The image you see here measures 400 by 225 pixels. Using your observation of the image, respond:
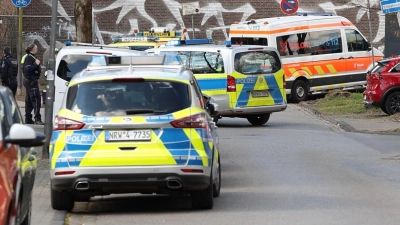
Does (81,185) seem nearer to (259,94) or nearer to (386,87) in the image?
(259,94)

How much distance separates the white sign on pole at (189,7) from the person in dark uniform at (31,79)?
17645 mm

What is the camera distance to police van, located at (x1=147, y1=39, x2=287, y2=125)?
22.5 meters


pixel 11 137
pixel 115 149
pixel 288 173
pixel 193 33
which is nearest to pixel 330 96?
pixel 193 33

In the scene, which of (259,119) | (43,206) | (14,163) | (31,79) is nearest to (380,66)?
(259,119)

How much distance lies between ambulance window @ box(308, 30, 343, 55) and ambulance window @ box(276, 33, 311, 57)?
17cm

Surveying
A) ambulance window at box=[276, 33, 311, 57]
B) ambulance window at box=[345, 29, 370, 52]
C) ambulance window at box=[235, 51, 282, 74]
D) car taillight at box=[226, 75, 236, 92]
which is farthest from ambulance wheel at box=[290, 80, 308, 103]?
car taillight at box=[226, 75, 236, 92]

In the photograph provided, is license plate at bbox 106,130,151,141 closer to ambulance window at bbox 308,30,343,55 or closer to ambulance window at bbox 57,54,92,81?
ambulance window at bbox 57,54,92,81

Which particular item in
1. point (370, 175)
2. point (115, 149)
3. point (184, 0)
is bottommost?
point (370, 175)

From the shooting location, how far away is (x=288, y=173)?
47.6 feet

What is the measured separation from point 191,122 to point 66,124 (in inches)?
51.1

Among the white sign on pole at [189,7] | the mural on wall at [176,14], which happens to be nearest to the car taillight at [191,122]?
the white sign on pole at [189,7]

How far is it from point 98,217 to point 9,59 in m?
13.9

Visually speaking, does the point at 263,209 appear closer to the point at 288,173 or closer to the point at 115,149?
the point at 115,149

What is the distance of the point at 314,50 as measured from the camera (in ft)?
105
